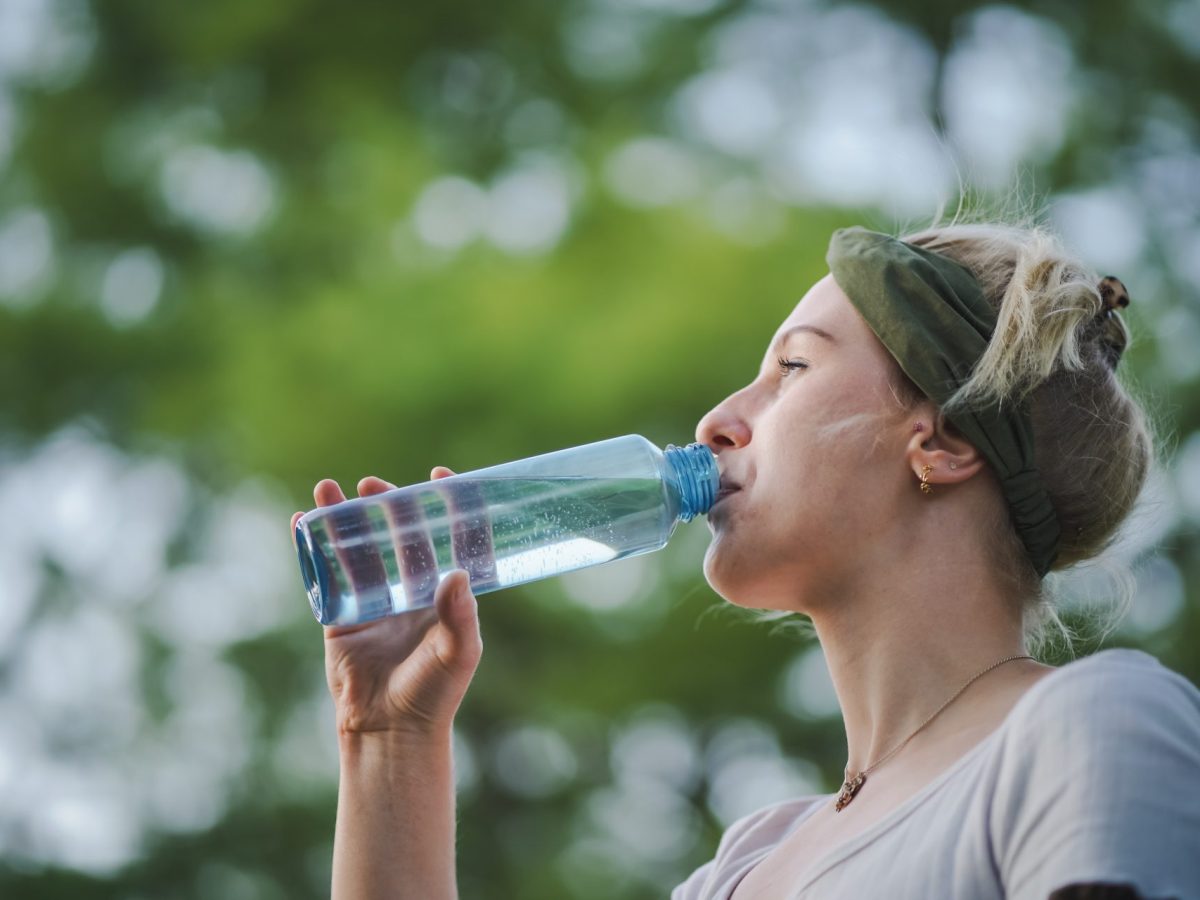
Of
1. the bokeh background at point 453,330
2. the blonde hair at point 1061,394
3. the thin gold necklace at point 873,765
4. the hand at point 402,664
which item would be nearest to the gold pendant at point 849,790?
the thin gold necklace at point 873,765

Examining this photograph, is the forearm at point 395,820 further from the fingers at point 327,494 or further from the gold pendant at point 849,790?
the gold pendant at point 849,790

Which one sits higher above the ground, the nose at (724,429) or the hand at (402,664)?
the nose at (724,429)

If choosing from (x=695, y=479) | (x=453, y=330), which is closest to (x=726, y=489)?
(x=695, y=479)

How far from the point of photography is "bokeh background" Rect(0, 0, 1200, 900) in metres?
4.05

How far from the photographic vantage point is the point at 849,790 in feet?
3.87

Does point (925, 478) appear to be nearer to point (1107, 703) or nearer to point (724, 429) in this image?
point (724, 429)

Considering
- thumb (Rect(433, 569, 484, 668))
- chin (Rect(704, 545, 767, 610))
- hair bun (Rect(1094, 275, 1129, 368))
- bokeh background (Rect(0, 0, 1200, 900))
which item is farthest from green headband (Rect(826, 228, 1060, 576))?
bokeh background (Rect(0, 0, 1200, 900))

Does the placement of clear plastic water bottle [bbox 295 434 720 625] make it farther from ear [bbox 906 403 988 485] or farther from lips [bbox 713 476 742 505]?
ear [bbox 906 403 988 485]

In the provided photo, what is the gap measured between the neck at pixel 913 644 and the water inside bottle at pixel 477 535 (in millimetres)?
227

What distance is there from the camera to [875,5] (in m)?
4.69

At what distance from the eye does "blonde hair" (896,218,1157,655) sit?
0.10m

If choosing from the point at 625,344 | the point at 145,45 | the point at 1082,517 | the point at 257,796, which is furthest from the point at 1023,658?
the point at 145,45

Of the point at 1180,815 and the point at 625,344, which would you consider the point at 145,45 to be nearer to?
the point at 625,344

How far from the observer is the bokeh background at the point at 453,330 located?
4047 millimetres
